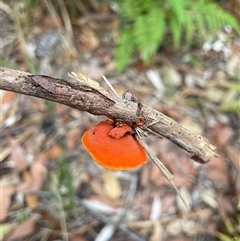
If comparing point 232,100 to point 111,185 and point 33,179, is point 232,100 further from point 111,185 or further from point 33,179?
point 33,179

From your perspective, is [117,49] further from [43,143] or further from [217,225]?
[217,225]

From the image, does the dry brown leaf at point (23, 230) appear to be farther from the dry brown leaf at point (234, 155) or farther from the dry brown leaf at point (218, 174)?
the dry brown leaf at point (234, 155)

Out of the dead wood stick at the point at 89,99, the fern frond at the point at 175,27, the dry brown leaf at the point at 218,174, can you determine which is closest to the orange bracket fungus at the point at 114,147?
the dead wood stick at the point at 89,99

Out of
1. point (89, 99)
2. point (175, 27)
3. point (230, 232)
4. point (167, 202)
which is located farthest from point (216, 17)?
point (89, 99)

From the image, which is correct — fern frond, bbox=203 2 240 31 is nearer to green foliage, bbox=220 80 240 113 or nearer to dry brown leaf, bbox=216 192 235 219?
green foliage, bbox=220 80 240 113

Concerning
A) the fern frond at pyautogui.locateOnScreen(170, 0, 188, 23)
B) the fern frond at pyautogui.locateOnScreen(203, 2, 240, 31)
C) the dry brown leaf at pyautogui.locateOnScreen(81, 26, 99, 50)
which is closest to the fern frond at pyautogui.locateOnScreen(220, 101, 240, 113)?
the fern frond at pyautogui.locateOnScreen(203, 2, 240, 31)

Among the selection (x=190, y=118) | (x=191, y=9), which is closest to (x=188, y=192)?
(x=190, y=118)

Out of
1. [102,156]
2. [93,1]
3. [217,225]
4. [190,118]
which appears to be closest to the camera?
[102,156]
